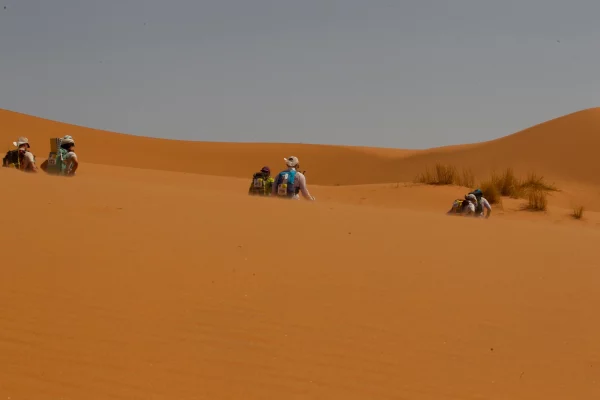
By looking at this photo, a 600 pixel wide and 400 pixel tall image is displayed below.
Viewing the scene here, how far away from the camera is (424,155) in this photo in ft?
168

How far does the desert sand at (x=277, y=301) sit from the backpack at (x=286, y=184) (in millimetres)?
2377

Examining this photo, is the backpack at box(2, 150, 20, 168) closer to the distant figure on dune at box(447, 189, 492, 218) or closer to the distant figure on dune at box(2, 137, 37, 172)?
the distant figure on dune at box(2, 137, 37, 172)

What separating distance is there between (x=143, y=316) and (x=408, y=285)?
6.81 ft

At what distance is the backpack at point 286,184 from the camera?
12102 mm

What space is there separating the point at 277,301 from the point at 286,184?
6.95 m

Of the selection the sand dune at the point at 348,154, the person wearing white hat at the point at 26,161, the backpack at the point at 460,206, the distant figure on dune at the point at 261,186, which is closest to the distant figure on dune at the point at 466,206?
the backpack at the point at 460,206

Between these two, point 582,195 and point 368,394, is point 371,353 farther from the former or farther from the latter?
point 582,195

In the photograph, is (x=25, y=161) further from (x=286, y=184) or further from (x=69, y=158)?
(x=286, y=184)

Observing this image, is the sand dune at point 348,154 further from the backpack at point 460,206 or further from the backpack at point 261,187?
the backpack at point 261,187

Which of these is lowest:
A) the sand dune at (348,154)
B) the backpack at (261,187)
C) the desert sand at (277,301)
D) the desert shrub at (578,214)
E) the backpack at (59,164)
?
the desert sand at (277,301)

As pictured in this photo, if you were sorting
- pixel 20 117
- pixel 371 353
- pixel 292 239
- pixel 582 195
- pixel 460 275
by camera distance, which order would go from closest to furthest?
1. pixel 371 353
2. pixel 460 275
3. pixel 292 239
4. pixel 582 195
5. pixel 20 117

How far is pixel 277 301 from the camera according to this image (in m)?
5.29

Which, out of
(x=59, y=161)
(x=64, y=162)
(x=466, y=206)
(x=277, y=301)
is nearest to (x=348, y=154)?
(x=466, y=206)

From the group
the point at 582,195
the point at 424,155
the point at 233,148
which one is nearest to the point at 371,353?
the point at 582,195
